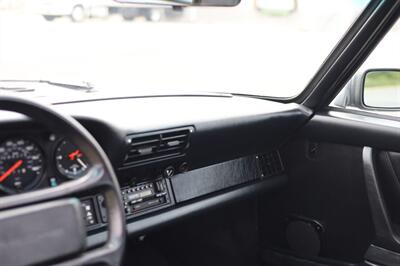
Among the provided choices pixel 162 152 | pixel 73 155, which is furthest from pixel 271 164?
pixel 73 155

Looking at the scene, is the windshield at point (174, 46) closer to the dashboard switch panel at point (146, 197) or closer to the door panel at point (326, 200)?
the door panel at point (326, 200)

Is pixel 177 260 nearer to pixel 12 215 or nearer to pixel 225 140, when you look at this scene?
pixel 225 140

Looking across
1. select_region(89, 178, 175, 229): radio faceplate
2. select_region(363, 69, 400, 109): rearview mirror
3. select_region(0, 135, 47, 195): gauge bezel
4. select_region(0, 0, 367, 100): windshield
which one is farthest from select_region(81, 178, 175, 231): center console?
select_region(363, 69, 400, 109): rearview mirror

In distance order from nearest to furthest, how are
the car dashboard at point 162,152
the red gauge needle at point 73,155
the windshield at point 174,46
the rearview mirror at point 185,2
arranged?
the car dashboard at point 162,152
the red gauge needle at point 73,155
the rearview mirror at point 185,2
the windshield at point 174,46

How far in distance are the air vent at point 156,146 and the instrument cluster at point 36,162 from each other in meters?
0.30

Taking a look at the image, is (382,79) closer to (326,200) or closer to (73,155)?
(326,200)

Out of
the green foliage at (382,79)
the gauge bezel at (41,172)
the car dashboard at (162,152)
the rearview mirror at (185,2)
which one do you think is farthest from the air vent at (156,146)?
the green foliage at (382,79)

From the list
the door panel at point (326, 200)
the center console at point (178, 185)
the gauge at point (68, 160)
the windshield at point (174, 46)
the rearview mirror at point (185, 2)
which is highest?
the rearview mirror at point (185, 2)

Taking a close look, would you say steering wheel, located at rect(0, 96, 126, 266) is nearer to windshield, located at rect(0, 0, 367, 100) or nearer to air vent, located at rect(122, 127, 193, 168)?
air vent, located at rect(122, 127, 193, 168)

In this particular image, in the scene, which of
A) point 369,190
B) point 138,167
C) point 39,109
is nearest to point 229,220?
point 369,190

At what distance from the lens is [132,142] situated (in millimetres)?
2223

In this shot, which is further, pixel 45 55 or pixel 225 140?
pixel 45 55

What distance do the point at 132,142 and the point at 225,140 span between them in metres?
0.60

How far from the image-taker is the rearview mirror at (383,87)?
286 centimetres
